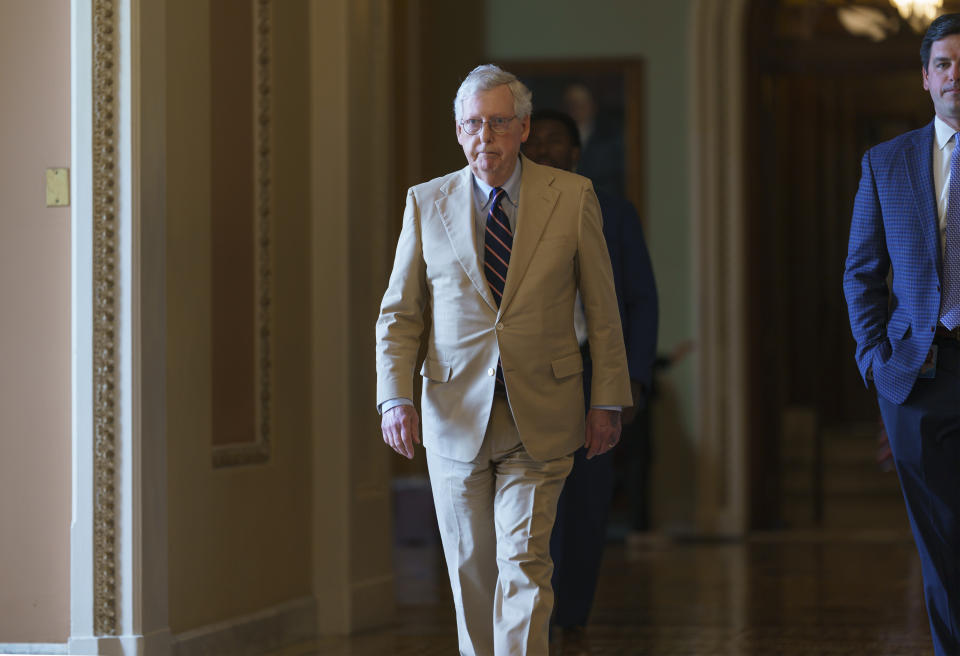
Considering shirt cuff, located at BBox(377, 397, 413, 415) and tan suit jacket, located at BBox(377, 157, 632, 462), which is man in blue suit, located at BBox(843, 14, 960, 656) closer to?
tan suit jacket, located at BBox(377, 157, 632, 462)

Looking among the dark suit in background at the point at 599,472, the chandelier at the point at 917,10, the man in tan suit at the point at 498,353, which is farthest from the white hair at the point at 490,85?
the chandelier at the point at 917,10

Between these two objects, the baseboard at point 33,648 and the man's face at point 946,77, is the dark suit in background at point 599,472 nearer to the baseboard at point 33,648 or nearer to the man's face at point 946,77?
the man's face at point 946,77

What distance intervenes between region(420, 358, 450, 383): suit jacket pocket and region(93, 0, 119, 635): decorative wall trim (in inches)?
45.5

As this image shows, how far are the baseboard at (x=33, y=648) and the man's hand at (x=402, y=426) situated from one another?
1448 millimetres

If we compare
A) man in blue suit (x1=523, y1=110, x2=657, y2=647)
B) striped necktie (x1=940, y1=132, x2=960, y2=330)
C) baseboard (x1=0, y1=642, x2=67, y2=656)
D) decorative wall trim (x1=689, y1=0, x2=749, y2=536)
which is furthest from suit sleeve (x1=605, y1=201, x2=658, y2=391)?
decorative wall trim (x1=689, y1=0, x2=749, y2=536)

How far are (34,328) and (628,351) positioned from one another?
177 cm

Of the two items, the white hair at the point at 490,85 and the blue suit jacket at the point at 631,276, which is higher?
the white hair at the point at 490,85

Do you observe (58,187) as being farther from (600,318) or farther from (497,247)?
(600,318)

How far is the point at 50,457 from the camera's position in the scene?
3957 millimetres

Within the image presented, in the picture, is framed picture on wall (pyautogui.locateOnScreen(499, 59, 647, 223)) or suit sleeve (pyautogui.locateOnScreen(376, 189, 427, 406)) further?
framed picture on wall (pyautogui.locateOnScreen(499, 59, 647, 223))

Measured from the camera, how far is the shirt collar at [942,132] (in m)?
3.09

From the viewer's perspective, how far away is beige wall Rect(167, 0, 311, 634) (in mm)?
4098

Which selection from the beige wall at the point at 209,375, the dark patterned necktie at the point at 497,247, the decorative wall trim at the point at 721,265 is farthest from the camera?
the decorative wall trim at the point at 721,265

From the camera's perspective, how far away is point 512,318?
3.08m
